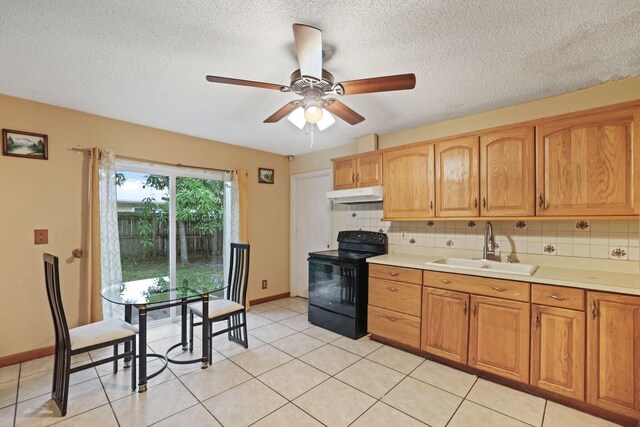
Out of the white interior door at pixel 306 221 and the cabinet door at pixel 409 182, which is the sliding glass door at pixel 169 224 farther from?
the cabinet door at pixel 409 182

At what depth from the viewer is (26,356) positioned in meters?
2.54

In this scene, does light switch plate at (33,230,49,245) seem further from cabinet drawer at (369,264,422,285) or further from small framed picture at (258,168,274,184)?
cabinet drawer at (369,264,422,285)

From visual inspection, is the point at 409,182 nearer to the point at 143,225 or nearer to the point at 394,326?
the point at 394,326

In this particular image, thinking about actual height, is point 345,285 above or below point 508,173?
below

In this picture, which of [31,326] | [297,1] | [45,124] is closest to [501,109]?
[297,1]

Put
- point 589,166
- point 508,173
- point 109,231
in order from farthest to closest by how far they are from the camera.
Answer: point 109,231, point 508,173, point 589,166

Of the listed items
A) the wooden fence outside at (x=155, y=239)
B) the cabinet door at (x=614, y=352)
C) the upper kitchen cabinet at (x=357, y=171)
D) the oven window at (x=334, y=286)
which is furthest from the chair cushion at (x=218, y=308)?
the cabinet door at (x=614, y=352)

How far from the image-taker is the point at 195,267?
3.80 meters

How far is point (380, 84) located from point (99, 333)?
2587 mm

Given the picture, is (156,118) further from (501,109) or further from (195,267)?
(501,109)

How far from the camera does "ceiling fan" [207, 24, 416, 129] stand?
1427 mm

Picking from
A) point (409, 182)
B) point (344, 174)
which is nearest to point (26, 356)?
point (344, 174)

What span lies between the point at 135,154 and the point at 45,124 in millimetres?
746

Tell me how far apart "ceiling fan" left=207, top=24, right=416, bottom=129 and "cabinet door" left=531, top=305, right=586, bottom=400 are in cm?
188
